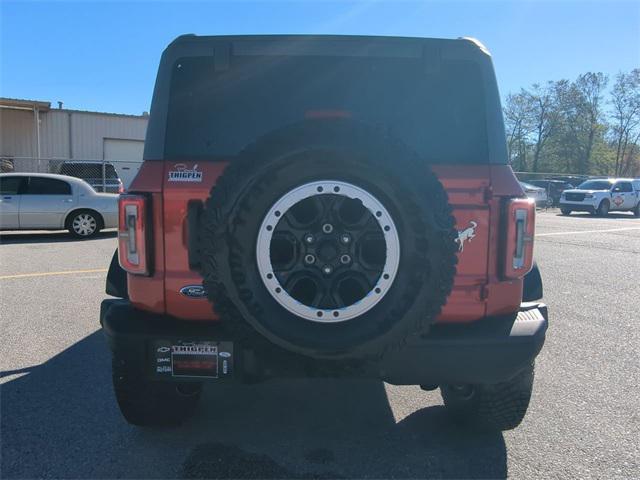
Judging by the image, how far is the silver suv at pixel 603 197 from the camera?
23000mm

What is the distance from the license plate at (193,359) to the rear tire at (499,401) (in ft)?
4.34

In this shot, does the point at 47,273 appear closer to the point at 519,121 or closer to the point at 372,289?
the point at 372,289

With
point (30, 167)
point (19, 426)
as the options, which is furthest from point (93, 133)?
point (19, 426)

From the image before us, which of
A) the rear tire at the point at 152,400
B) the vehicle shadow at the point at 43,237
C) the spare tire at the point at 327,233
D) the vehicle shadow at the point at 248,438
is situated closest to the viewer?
the spare tire at the point at 327,233

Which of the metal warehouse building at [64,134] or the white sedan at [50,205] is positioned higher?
the metal warehouse building at [64,134]

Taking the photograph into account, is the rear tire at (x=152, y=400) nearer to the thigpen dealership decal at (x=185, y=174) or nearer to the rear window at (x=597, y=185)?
the thigpen dealership decal at (x=185, y=174)

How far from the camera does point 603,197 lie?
23.1 m

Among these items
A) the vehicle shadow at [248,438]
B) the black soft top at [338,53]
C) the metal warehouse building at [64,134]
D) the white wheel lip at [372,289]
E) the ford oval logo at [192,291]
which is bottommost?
the vehicle shadow at [248,438]

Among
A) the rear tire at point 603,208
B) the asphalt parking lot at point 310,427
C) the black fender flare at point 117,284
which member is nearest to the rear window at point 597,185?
the rear tire at point 603,208

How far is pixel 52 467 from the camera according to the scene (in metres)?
2.71

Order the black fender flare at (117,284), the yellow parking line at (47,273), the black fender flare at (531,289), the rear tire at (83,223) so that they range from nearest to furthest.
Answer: the black fender flare at (531,289)
the black fender flare at (117,284)
the yellow parking line at (47,273)
the rear tire at (83,223)

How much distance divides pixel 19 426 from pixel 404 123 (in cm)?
288

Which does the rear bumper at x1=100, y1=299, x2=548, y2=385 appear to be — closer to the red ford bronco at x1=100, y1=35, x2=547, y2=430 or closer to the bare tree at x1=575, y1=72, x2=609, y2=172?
the red ford bronco at x1=100, y1=35, x2=547, y2=430

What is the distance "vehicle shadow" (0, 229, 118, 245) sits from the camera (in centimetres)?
1173
